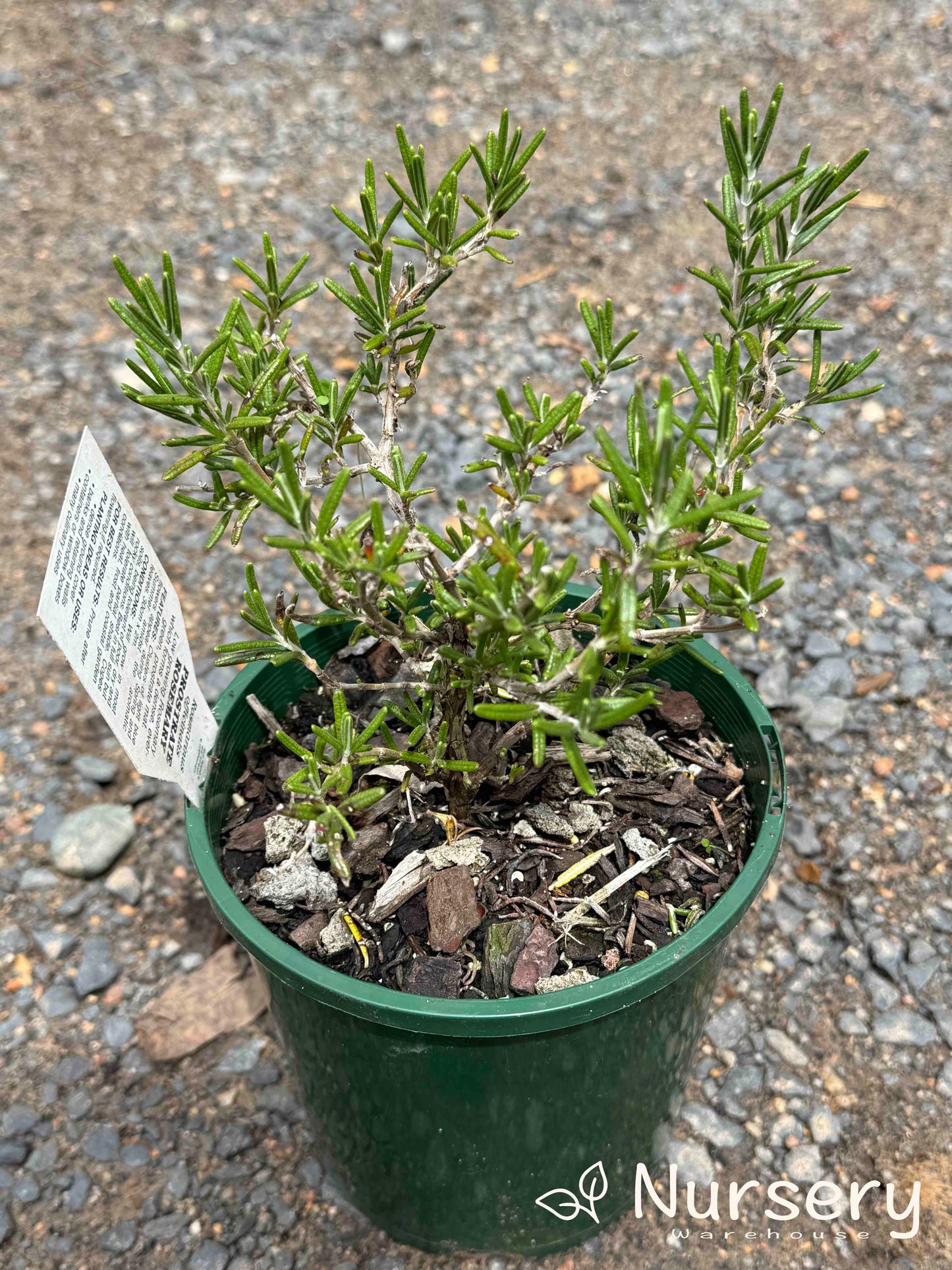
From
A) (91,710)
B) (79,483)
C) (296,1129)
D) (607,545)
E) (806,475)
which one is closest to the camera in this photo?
(79,483)

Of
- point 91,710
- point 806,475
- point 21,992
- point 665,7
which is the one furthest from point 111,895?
point 665,7

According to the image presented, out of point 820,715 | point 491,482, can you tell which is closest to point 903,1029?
point 820,715

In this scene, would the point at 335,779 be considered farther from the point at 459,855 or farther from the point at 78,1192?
the point at 78,1192

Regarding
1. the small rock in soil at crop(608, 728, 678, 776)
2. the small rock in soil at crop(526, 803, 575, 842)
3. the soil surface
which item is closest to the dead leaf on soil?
the soil surface

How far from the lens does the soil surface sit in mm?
1524

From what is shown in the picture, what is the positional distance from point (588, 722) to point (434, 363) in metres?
2.57

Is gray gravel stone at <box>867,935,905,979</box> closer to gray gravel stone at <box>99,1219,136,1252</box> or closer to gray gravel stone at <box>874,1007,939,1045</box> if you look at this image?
gray gravel stone at <box>874,1007,939,1045</box>

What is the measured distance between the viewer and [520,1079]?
1.49 metres

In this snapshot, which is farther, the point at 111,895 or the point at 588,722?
the point at 111,895

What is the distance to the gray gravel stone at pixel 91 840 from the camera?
7.66ft

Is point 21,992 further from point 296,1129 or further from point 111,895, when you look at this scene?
point 296,1129

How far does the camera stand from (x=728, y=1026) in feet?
7.18

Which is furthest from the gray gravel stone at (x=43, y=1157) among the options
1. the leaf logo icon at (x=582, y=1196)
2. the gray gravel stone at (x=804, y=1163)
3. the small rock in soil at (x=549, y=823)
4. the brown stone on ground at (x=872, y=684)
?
the brown stone on ground at (x=872, y=684)

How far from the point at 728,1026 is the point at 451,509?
1.60 metres
